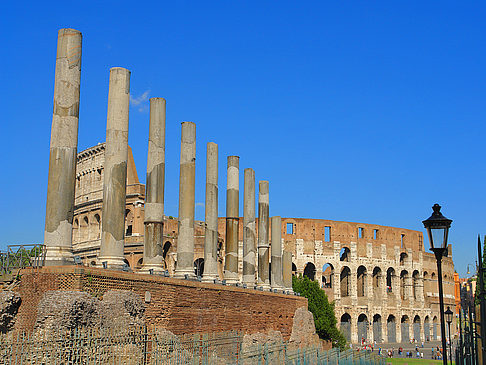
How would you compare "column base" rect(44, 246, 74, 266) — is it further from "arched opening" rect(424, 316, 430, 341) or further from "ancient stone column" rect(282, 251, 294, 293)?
"arched opening" rect(424, 316, 430, 341)

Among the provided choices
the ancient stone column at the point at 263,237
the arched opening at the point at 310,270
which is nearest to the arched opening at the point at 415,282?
the arched opening at the point at 310,270

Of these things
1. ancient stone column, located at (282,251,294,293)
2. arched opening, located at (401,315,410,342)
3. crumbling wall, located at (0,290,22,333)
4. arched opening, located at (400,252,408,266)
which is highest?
arched opening, located at (400,252,408,266)

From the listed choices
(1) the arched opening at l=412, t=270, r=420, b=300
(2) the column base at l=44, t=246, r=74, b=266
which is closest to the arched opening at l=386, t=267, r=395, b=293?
(1) the arched opening at l=412, t=270, r=420, b=300

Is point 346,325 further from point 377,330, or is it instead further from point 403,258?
point 403,258

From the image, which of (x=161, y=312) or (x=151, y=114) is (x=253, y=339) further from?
(x=151, y=114)

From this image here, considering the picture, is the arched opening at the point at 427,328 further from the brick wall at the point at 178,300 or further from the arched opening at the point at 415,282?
the brick wall at the point at 178,300

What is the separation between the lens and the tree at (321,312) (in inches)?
1265

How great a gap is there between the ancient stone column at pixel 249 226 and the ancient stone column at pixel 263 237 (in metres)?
1.10

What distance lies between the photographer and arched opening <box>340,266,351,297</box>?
44.1 metres

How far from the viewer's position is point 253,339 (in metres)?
17.5

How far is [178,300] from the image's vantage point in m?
13.0

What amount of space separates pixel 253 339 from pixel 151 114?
7549 mm

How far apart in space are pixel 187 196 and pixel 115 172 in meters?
4.36

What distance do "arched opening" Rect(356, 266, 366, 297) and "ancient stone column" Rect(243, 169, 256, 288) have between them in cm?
2509
